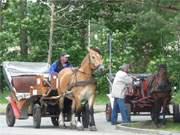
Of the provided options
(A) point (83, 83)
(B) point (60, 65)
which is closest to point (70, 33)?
(B) point (60, 65)

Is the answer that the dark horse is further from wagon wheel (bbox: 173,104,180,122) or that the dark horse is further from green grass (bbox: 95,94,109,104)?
green grass (bbox: 95,94,109,104)

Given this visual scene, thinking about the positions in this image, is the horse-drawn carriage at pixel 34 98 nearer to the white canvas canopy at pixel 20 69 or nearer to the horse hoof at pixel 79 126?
the white canvas canopy at pixel 20 69

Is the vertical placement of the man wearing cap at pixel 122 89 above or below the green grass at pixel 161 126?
above

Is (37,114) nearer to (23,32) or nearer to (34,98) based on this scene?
(34,98)

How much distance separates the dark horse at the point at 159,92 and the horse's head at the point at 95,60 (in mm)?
1851

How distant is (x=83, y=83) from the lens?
21547mm

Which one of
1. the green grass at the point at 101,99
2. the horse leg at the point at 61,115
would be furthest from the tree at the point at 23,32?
the horse leg at the point at 61,115

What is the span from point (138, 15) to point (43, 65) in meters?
5.44

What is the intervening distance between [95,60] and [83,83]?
0.76 meters

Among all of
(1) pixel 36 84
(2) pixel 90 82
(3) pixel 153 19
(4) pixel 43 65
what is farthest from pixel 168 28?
(4) pixel 43 65

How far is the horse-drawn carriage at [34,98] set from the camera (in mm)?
22281

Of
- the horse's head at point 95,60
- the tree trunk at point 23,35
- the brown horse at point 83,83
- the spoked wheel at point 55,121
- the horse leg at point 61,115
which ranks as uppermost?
the tree trunk at point 23,35

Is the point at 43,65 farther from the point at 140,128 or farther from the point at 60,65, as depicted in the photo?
the point at 140,128

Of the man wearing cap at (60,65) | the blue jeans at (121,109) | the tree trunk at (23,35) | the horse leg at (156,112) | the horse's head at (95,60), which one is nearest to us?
the horse's head at (95,60)
